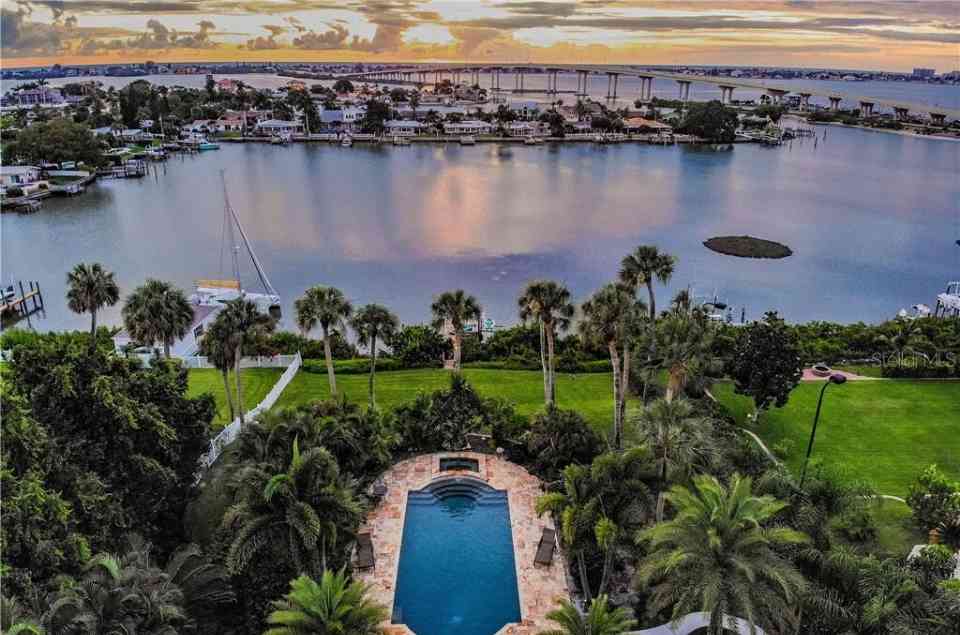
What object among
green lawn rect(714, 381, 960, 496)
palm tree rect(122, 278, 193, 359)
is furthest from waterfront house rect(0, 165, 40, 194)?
green lawn rect(714, 381, 960, 496)

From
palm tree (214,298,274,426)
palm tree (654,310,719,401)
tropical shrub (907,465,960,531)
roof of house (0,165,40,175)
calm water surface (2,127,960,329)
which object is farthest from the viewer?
roof of house (0,165,40,175)

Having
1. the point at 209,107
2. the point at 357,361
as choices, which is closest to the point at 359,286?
the point at 357,361

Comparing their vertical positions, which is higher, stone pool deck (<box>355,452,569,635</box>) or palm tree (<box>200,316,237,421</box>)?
palm tree (<box>200,316,237,421</box>)

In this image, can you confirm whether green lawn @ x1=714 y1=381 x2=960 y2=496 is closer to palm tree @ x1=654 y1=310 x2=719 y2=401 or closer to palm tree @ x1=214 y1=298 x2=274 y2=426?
palm tree @ x1=654 y1=310 x2=719 y2=401

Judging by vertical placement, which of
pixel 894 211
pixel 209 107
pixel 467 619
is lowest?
pixel 467 619

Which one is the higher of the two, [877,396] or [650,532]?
[650,532]

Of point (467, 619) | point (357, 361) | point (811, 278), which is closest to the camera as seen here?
point (467, 619)

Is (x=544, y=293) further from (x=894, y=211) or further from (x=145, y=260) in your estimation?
(x=894, y=211)
